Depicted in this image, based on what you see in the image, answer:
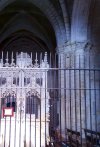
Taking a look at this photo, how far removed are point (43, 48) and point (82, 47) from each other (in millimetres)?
12455

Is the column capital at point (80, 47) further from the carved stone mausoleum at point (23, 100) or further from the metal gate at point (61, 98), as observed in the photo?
the carved stone mausoleum at point (23, 100)

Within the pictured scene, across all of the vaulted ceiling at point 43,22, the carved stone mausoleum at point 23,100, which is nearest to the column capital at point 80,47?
the vaulted ceiling at point 43,22

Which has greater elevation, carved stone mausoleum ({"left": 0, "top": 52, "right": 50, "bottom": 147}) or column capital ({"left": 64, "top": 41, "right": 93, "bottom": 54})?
column capital ({"left": 64, "top": 41, "right": 93, "bottom": 54})

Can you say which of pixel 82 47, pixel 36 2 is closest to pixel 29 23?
pixel 36 2

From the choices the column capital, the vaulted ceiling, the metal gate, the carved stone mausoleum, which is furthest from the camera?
the vaulted ceiling

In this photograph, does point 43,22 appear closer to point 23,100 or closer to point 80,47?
point 23,100

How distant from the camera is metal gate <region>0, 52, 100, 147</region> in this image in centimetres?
659

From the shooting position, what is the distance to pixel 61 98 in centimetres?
1155

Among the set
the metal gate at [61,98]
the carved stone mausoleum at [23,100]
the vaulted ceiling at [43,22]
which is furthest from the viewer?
the vaulted ceiling at [43,22]

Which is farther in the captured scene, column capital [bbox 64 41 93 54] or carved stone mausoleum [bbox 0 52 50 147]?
column capital [bbox 64 41 93 54]

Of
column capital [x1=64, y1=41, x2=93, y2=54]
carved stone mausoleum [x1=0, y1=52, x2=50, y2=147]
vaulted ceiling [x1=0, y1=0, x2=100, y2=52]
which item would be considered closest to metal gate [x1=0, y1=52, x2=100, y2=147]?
carved stone mausoleum [x1=0, y1=52, x2=50, y2=147]

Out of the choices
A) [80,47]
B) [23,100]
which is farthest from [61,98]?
[23,100]

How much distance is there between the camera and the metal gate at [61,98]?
659 cm

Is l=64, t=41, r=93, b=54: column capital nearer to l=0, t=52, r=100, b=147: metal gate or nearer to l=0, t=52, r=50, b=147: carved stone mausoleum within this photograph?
l=0, t=52, r=100, b=147: metal gate
